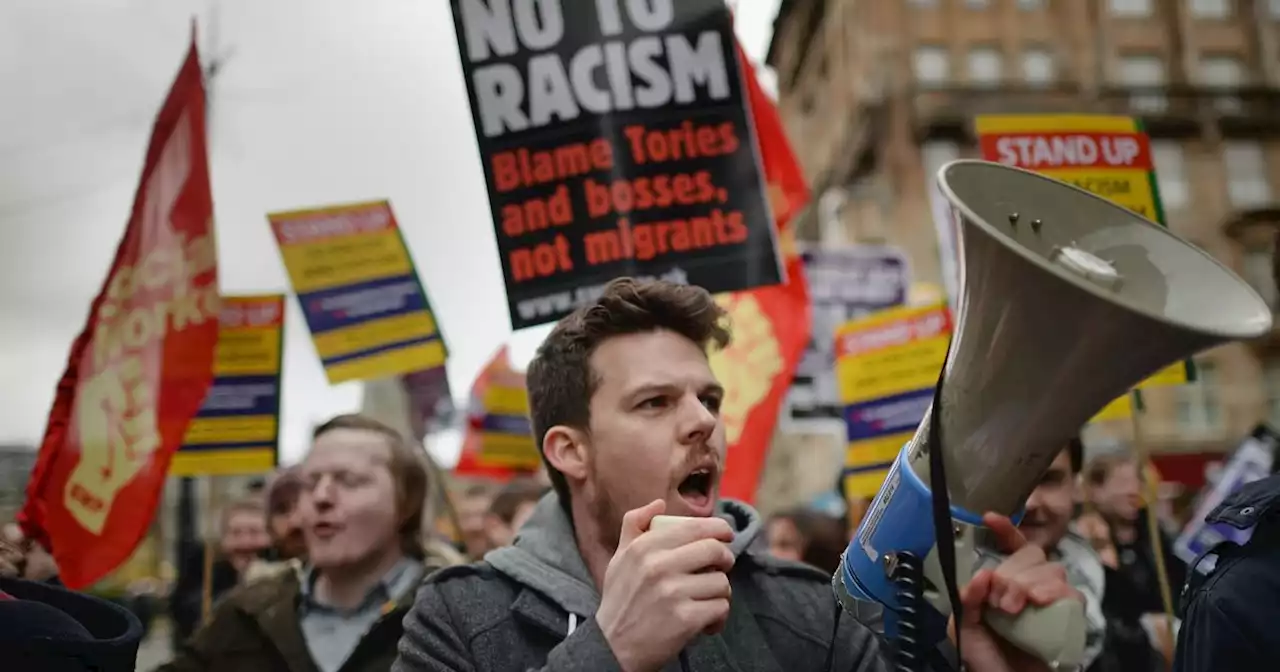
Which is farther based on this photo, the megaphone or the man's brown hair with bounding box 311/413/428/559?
the man's brown hair with bounding box 311/413/428/559

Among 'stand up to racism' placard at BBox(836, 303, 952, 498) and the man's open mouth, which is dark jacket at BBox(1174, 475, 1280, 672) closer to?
the man's open mouth

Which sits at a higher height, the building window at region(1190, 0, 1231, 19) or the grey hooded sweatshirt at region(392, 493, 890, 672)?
the building window at region(1190, 0, 1231, 19)

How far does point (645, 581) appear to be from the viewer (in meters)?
1.65

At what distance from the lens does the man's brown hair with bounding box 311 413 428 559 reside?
357 cm

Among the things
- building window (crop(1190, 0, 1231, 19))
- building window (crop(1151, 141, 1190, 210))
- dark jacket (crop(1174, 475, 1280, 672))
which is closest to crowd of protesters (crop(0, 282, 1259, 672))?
dark jacket (crop(1174, 475, 1280, 672))

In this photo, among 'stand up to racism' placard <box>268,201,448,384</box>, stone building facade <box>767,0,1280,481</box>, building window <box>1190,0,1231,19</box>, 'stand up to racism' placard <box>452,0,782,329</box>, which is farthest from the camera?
building window <box>1190,0,1231,19</box>

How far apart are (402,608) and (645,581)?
1.62m

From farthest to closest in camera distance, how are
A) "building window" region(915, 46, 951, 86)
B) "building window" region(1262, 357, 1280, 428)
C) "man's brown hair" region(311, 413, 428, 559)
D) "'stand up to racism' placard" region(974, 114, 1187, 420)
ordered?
"building window" region(915, 46, 951, 86)
"building window" region(1262, 357, 1280, 428)
"'stand up to racism' placard" region(974, 114, 1187, 420)
"man's brown hair" region(311, 413, 428, 559)

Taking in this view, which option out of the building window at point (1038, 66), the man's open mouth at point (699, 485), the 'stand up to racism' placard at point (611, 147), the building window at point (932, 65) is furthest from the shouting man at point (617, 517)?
the building window at point (1038, 66)

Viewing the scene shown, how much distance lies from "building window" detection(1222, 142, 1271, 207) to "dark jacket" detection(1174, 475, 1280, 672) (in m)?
31.0

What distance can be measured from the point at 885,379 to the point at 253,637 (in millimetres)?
3898

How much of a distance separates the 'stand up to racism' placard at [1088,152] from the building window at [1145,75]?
27.6 metres

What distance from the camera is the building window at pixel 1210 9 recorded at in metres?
29.8

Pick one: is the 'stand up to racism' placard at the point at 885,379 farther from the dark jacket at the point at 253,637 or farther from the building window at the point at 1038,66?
the building window at the point at 1038,66
